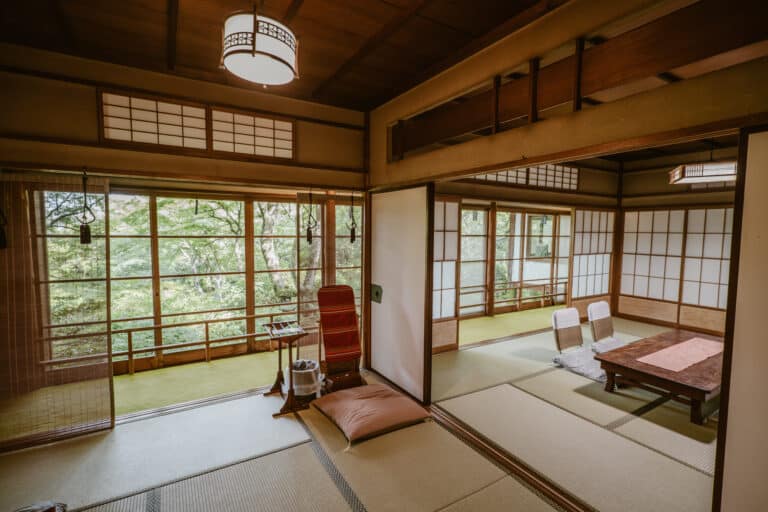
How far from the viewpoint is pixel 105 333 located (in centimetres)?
308

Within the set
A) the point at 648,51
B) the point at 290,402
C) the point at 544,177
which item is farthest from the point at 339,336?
the point at 544,177

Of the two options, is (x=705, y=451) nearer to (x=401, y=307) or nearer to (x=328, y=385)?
(x=401, y=307)


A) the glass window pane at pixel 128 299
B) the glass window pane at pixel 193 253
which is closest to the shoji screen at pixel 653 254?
the glass window pane at pixel 193 253

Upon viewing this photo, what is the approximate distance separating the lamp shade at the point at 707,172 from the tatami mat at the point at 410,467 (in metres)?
3.63

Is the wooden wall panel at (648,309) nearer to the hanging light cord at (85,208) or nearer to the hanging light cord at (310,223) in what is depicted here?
the hanging light cord at (310,223)

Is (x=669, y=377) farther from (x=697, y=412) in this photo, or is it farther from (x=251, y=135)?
(x=251, y=135)

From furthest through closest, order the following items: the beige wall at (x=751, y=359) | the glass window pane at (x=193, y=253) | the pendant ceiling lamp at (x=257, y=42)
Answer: the glass window pane at (x=193, y=253)
the pendant ceiling lamp at (x=257, y=42)
the beige wall at (x=751, y=359)

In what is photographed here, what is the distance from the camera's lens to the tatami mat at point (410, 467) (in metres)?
2.28

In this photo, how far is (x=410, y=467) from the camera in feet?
8.41

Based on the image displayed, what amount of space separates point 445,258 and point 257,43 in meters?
4.00

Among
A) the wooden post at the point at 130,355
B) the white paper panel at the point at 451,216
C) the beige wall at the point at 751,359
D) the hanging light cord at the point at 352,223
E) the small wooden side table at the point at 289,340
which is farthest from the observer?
the white paper panel at the point at 451,216

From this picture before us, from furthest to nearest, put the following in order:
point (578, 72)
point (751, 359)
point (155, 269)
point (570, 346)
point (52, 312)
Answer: point (570, 346)
point (155, 269)
point (52, 312)
point (578, 72)
point (751, 359)

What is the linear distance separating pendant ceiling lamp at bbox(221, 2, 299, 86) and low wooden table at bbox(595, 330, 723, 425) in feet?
13.0

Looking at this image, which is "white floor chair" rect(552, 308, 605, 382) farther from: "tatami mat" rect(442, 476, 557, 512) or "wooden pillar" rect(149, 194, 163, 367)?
"wooden pillar" rect(149, 194, 163, 367)
